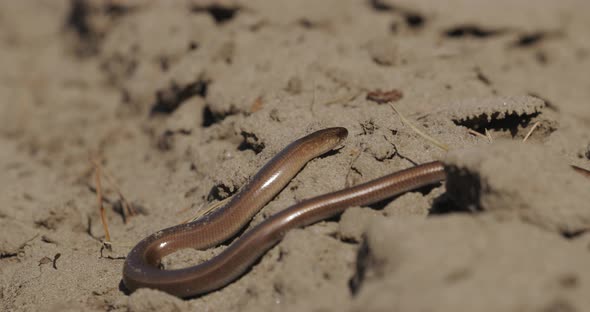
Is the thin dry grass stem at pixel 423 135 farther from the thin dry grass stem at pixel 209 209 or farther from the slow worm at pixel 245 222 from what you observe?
the thin dry grass stem at pixel 209 209

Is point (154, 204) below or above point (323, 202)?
below

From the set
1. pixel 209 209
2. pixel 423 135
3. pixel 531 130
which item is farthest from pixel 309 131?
pixel 531 130

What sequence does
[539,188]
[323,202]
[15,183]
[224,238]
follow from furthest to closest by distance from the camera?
1. [15,183]
2. [224,238]
3. [323,202]
4. [539,188]

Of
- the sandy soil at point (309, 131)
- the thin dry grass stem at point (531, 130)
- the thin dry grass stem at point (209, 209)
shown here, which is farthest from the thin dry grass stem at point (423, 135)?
the thin dry grass stem at point (209, 209)

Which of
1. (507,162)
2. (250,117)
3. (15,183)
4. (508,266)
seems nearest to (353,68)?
(250,117)

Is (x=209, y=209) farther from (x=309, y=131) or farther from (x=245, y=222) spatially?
(x=309, y=131)

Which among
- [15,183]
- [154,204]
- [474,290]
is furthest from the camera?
[15,183]

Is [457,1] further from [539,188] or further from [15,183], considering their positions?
[15,183]
